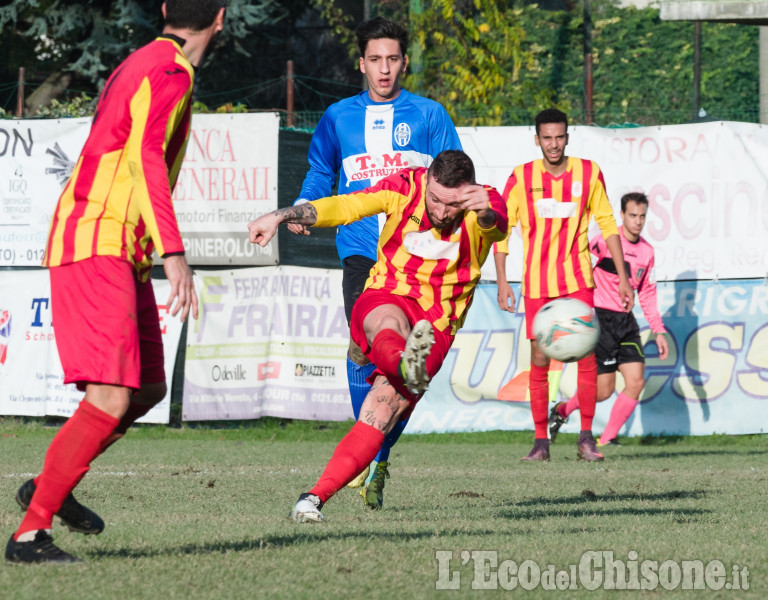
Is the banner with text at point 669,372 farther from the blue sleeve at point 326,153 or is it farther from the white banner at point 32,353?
the blue sleeve at point 326,153

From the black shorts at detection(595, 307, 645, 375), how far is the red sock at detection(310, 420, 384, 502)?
5954 millimetres

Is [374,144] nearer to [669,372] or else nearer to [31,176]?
[669,372]

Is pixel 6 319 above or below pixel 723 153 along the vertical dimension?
below

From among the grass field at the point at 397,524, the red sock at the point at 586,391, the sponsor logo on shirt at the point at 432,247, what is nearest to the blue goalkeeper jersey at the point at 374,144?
the sponsor logo on shirt at the point at 432,247

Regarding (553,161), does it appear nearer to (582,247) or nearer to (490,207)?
(582,247)

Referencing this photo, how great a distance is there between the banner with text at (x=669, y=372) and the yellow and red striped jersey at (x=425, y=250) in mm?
6388

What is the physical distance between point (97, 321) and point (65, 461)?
0.49m

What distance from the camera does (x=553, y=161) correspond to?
30.7 ft

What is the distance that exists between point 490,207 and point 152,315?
5.61 feet

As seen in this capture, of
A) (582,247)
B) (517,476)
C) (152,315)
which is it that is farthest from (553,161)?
(152,315)

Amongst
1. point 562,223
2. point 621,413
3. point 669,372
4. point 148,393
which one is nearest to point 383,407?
point 148,393

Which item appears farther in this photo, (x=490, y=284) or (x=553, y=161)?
(x=490, y=284)

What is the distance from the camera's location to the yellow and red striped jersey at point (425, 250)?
18.5 ft

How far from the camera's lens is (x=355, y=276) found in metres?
6.96
